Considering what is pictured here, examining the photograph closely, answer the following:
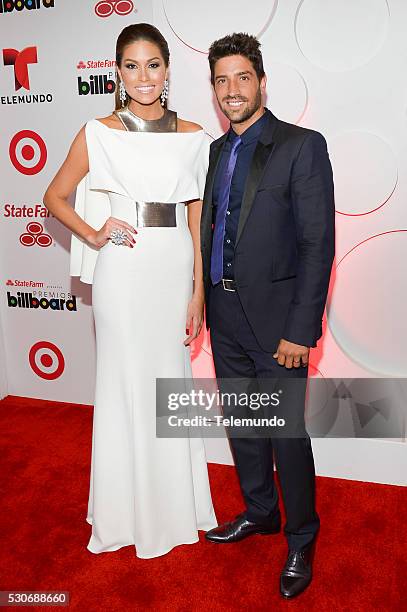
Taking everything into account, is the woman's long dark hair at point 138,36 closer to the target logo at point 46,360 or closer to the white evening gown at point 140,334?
the white evening gown at point 140,334

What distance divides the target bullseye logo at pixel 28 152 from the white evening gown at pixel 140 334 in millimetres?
1566

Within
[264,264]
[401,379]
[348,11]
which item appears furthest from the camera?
[401,379]

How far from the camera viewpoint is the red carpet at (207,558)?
8.07 ft

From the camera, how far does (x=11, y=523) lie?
9.80 feet

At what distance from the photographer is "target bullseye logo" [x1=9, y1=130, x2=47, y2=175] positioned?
4039 mm

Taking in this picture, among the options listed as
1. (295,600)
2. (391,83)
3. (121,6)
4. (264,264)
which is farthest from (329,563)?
(121,6)

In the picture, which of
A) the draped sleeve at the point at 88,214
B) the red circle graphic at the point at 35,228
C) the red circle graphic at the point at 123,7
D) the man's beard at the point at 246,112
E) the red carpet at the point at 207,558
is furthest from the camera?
the red circle graphic at the point at 35,228

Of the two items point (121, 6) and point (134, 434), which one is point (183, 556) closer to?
point (134, 434)

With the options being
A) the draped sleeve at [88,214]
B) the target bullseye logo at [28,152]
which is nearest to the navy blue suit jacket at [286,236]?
the draped sleeve at [88,214]

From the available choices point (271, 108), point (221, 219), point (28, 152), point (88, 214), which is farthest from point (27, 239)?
point (221, 219)

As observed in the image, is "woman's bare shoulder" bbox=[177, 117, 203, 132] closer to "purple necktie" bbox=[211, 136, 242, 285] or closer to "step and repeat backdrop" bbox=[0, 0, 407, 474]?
"purple necktie" bbox=[211, 136, 242, 285]

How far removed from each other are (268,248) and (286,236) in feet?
0.28

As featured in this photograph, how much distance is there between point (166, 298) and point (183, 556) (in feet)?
3.84

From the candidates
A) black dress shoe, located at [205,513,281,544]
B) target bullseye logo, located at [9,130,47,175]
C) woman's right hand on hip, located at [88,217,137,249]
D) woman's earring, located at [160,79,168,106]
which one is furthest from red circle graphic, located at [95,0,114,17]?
black dress shoe, located at [205,513,281,544]
